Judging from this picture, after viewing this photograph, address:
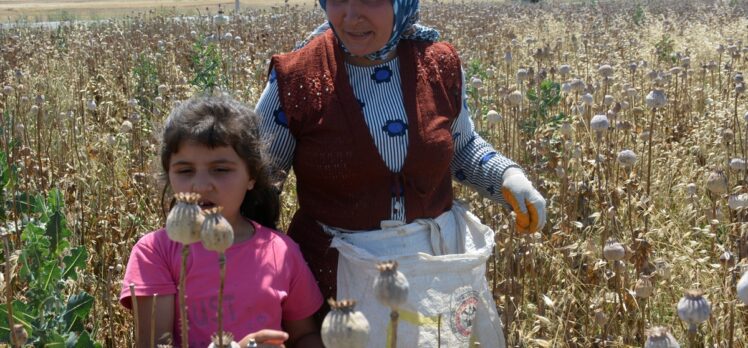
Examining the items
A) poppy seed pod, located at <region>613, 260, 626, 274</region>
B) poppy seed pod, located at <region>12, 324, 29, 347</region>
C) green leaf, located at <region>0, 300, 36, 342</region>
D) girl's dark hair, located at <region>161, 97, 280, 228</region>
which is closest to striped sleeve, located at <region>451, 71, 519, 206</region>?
poppy seed pod, located at <region>613, 260, 626, 274</region>

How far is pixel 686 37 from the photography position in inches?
328

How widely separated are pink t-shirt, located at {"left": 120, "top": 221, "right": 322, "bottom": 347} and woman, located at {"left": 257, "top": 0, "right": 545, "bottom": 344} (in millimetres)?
302

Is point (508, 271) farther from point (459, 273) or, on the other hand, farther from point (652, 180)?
point (652, 180)

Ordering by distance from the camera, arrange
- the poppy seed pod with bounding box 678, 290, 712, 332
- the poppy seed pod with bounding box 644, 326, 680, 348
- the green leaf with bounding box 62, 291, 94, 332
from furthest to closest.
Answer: the green leaf with bounding box 62, 291, 94, 332, the poppy seed pod with bounding box 678, 290, 712, 332, the poppy seed pod with bounding box 644, 326, 680, 348

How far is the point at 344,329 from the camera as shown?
0.96m

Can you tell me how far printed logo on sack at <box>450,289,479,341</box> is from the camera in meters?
2.14

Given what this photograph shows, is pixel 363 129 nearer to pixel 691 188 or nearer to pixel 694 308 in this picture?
pixel 694 308

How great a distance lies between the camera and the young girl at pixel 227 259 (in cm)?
194

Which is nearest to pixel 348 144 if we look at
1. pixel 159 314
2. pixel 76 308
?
pixel 159 314

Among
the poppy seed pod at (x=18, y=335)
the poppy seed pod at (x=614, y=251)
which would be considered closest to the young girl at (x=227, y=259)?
the poppy seed pod at (x=18, y=335)

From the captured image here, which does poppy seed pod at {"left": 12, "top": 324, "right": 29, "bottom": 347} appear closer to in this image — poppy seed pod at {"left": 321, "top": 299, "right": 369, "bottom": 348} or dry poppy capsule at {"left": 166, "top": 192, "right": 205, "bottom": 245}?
dry poppy capsule at {"left": 166, "top": 192, "right": 205, "bottom": 245}

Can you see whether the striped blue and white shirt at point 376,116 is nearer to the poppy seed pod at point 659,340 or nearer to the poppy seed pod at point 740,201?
the poppy seed pod at point 740,201

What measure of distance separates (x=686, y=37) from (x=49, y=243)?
23.7 feet

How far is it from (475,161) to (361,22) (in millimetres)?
557
